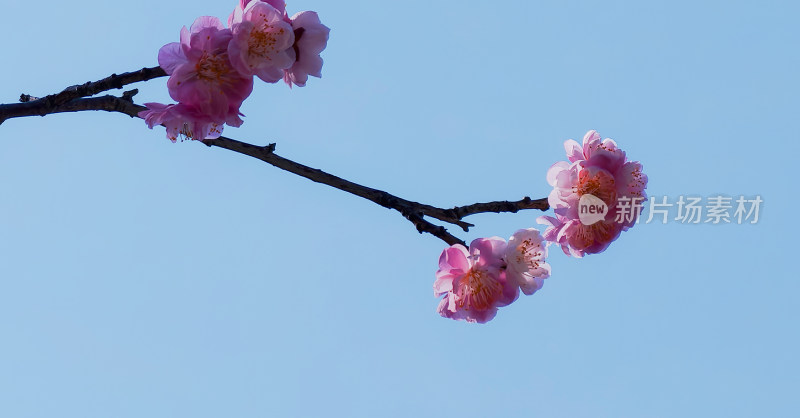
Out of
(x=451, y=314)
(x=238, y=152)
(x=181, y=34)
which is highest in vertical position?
(x=181, y=34)

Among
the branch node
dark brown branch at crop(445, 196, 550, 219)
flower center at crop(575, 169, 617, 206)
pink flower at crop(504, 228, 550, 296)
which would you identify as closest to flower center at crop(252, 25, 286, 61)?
the branch node

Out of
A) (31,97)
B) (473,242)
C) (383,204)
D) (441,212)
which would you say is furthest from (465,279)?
(31,97)

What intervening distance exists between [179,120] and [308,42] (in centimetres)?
45

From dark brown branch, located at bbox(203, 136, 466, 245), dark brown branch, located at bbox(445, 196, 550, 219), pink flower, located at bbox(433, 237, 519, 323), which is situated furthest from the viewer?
pink flower, located at bbox(433, 237, 519, 323)

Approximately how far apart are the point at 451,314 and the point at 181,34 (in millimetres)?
1304

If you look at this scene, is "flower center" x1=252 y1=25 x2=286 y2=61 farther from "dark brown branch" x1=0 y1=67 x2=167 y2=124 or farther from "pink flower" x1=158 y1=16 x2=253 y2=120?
"dark brown branch" x1=0 y1=67 x2=167 y2=124

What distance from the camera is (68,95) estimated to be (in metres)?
2.11

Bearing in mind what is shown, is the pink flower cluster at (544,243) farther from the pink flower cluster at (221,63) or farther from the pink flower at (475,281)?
the pink flower cluster at (221,63)

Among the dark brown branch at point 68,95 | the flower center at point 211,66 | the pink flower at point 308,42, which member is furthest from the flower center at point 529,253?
the dark brown branch at point 68,95

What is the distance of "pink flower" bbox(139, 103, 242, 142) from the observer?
7.12ft

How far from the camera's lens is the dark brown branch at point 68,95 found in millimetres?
Result: 2094

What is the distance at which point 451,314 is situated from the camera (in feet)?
8.88

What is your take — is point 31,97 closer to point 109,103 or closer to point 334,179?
point 109,103

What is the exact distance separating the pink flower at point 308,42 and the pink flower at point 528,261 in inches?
35.3
